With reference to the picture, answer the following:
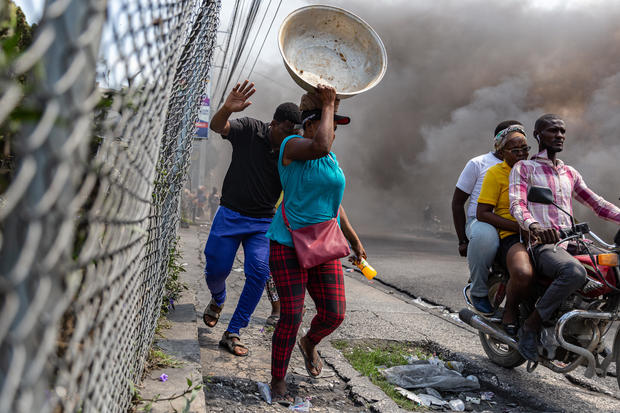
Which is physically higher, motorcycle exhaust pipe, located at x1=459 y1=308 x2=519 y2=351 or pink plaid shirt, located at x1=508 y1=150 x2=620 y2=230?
pink plaid shirt, located at x1=508 y1=150 x2=620 y2=230

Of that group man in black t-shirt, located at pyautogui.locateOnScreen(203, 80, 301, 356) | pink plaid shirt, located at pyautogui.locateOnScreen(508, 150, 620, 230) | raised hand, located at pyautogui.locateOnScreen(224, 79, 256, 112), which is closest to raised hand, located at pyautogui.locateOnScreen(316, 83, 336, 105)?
raised hand, located at pyautogui.locateOnScreen(224, 79, 256, 112)

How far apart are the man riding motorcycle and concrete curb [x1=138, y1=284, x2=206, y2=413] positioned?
7.06 ft

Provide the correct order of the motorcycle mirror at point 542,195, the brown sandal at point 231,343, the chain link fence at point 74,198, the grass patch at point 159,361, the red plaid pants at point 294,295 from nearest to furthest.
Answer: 1. the chain link fence at point 74,198
2. the grass patch at point 159,361
3. the red plaid pants at point 294,295
4. the motorcycle mirror at point 542,195
5. the brown sandal at point 231,343

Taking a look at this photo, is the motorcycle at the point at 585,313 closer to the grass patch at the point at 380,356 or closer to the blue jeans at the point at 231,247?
the grass patch at the point at 380,356

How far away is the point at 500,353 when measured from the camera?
13.2ft

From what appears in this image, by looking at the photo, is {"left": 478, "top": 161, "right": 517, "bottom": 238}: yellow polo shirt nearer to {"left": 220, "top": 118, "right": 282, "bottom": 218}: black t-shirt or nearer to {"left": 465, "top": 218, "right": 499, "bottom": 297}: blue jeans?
{"left": 465, "top": 218, "right": 499, "bottom": 297}: blue jeans

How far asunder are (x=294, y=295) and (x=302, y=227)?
1.28 ft

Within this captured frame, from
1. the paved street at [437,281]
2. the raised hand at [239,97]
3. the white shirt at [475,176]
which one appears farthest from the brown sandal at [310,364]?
the white shirt at [475,176]

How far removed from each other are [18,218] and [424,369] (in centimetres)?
339

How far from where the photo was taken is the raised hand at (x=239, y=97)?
3586 mm

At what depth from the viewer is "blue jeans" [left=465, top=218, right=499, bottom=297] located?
3910 millimetres

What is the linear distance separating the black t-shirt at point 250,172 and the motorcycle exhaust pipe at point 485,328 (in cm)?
174

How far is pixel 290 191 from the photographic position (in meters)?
3.01

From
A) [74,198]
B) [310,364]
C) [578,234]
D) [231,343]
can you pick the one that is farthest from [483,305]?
[74,198]
